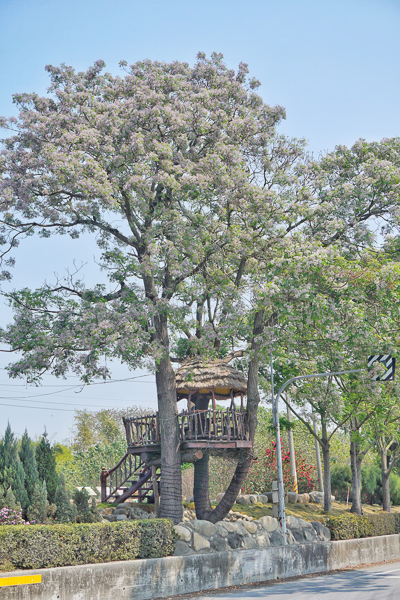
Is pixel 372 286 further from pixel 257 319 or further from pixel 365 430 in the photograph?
pixel 365 430

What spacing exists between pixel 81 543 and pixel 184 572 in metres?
3.65

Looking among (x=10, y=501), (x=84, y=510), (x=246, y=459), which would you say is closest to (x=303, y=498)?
(x=246, y=459)

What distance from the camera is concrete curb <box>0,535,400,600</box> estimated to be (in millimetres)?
13148

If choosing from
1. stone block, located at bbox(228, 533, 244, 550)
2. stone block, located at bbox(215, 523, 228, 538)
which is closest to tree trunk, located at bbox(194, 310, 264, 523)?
stone block, located at bbox(228, 533, 244, 550)

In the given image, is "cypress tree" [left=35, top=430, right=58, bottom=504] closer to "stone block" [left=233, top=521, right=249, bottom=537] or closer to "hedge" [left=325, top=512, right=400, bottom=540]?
"stone block" [left=233, top=521, right=249, bottom=537]

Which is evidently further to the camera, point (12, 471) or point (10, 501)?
point (12, 471)

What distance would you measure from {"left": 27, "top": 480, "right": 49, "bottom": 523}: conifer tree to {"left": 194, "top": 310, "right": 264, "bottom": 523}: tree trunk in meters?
7.69

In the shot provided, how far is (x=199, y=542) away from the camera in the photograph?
1784 cm

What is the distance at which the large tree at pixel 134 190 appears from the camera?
58.5 ft

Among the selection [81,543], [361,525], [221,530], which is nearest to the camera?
[81,543]

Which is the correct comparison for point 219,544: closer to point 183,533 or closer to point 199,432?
point 183,533

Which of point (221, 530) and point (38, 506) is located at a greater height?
point (38, 506)

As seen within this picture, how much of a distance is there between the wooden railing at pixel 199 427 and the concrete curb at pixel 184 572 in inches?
151

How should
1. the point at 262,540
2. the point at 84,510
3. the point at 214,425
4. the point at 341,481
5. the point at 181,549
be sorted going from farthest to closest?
the point at 341,481, the point at 262,540, the point at 214,425, the point at 181,549, the point at 84,510
